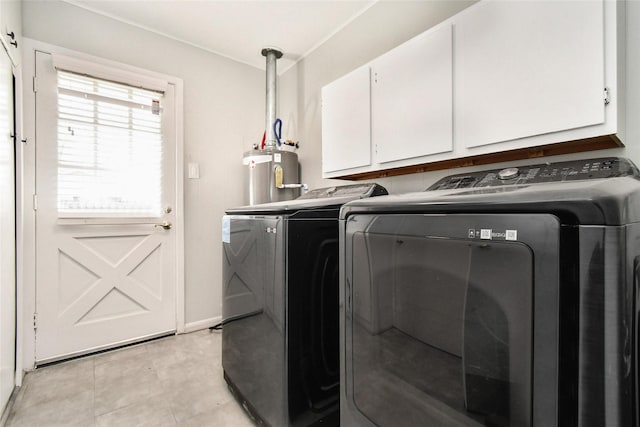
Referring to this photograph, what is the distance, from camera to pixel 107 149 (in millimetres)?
2344

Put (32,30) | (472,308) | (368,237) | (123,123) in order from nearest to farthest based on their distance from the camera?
→ (472,308) → (368,237) → (32,30) → (123,123)

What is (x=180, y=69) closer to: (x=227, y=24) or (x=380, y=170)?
(x=227, y=24)

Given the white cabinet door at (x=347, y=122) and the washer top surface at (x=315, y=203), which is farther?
the white cabinet door at (x=347, y=122)

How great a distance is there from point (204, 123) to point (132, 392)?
86.5 inches

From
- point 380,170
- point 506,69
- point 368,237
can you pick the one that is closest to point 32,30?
point 380,170

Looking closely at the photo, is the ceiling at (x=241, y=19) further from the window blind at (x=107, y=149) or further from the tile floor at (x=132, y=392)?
the tile floor at (x=132, y=392)

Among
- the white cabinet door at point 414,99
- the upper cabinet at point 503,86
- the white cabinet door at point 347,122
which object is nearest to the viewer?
the upper cabinet at point 503,86

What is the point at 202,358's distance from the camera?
223cm

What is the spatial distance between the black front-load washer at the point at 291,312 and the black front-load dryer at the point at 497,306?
1.11 ft

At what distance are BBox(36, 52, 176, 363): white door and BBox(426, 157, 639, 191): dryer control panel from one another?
2374 mm

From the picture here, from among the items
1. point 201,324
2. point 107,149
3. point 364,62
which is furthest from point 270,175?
point 201,324

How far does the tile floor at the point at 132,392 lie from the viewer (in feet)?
5.13

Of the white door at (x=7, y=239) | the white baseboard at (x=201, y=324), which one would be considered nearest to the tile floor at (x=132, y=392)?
the white door at (x=7, y=239)

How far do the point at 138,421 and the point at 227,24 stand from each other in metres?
2.80
